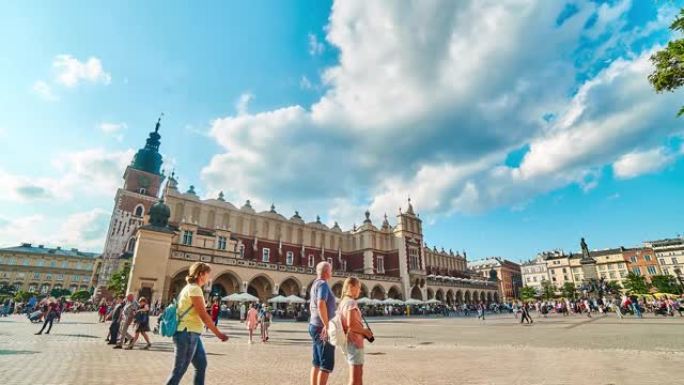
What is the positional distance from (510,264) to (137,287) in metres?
99.0

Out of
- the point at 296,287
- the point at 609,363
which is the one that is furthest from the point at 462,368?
the point at 296,287

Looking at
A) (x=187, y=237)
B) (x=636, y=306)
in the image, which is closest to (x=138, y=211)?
(x=187, y=237)

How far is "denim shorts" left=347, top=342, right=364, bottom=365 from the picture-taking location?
3.56 metres

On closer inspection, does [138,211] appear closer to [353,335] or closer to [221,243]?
[221,243]

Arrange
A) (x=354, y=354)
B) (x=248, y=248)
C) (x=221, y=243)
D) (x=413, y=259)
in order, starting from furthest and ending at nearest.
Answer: (x=413, y=259) < (x=248, y=248) < (x=221, y=243) < (x=354, y=354)

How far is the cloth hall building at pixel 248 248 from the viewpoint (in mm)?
26305

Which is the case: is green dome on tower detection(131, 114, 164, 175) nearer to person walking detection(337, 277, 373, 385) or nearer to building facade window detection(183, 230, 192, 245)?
building facade window detection(183, 230, 192, 245)

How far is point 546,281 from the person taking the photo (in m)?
91.0

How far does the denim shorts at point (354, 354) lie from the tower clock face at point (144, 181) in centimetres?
6127

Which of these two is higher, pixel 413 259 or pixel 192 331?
pixel 413 259

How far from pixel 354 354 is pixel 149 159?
6472 centimetres

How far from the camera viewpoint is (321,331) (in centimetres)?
404

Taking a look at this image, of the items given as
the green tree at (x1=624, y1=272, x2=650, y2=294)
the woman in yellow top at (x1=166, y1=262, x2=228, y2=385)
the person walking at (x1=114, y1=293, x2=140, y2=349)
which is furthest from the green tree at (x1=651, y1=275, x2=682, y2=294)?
the woman in yellow top at (x1=166, y1=262, x2=228, y2=385)

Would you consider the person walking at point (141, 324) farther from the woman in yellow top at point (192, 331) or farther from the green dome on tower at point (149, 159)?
the green dome on tower at point (149, 159)
